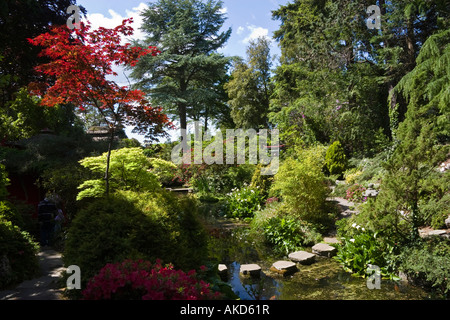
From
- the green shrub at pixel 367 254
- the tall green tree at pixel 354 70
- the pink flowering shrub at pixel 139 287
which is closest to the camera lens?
the pink flowering shrub at pixel 139 287

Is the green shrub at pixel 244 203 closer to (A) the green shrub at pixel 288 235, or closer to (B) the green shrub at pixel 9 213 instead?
(A) the green shrub at pixel 288 235

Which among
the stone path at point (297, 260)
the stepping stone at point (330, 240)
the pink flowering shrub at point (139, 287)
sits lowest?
the stone path at point (297, 260)

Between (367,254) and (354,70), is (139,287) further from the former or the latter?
(354,70)

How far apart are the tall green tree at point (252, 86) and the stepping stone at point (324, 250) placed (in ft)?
46.5

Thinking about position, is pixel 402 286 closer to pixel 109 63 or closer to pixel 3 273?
pixel 3 273

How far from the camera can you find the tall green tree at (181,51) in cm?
1875

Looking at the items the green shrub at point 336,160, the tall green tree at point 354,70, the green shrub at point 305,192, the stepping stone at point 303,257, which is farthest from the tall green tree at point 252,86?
the stepping stone at point 303,257

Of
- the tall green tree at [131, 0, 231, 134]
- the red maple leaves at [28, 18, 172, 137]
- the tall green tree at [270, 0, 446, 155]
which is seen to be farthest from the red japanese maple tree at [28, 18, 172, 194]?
the tall green tree at [131, 0, 231, 134]

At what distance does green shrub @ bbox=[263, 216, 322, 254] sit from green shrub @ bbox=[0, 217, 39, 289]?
4.56 metres

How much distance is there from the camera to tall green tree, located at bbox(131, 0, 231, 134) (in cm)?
1875

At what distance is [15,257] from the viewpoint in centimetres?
442

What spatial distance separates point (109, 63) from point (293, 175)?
4.99 meters

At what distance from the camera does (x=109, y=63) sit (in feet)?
19.0

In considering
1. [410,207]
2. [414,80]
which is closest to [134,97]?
[410,207]
